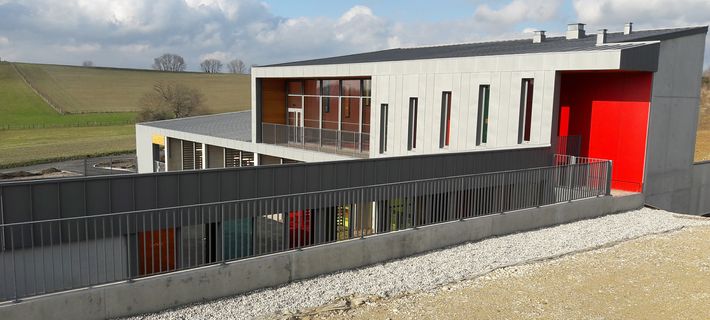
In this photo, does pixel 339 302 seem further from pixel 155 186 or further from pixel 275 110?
pixel 275 110

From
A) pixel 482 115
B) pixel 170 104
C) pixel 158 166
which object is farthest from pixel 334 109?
pixel 170 104

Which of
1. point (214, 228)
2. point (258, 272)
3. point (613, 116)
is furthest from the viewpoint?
point (613, 116)

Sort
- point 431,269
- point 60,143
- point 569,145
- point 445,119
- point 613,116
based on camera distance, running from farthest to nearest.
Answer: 1. point 60,143
2. point 445,119
3. point 569,145
4. point 613,116
5. point 431,269

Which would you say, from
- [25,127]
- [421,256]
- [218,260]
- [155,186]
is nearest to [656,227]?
[421,256]

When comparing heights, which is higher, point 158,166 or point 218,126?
point 218,126

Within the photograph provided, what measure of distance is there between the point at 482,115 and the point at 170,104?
56.7 m

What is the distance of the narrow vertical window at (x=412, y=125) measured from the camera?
20.6 metres

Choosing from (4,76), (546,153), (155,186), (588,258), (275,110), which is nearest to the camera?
(155,186)

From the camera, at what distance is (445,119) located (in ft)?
64.5

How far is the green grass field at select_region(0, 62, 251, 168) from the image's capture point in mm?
Result: 50188

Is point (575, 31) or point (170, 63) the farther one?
point (170, 63)

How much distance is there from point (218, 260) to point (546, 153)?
425 inches

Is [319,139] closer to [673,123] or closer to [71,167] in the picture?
[673,123]

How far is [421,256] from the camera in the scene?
11.6m
